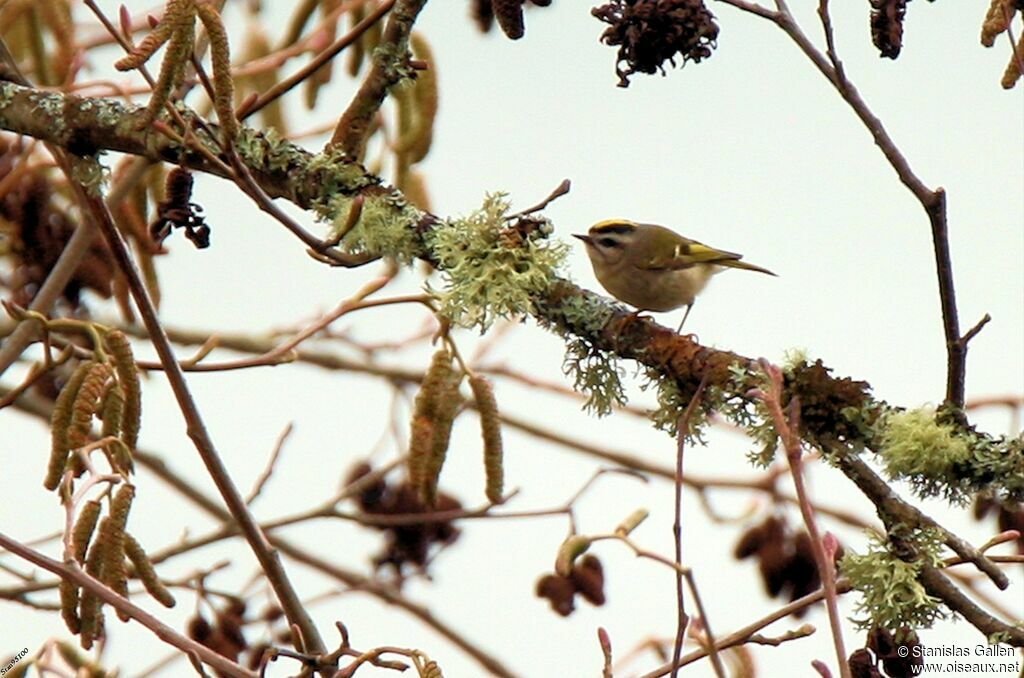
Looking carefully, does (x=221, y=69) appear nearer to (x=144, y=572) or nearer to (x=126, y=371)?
(x=126, y=371)

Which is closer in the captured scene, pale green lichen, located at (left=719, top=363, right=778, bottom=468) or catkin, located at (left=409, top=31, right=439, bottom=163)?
pale green lichen, located at (left=719, top=363, right=778, bottom=468)

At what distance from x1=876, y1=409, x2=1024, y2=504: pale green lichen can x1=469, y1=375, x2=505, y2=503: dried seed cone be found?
82cm

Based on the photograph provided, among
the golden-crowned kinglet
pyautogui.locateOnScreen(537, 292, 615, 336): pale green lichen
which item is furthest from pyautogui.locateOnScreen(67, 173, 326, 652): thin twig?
the golden-crowned kinglet

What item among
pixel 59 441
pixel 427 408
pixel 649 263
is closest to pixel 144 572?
pixel 59 441

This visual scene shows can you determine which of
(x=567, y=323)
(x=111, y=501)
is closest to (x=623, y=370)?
(x=567, y=323)

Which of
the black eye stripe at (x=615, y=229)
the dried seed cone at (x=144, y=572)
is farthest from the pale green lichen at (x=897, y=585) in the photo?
the black eye stripe at (x=615, y=229)

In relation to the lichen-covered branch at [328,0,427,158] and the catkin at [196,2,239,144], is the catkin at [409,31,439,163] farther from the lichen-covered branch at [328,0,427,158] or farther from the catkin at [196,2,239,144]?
the catkin at [196,2,239,144]

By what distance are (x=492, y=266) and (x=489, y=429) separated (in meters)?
0.46

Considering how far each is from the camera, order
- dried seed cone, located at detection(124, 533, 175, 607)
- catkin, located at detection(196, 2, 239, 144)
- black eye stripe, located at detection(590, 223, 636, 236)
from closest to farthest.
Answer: catkin, located at detection(196, 2, 239, 144) < dried seed cone, located at detection(124, 533, 175, 607) < black eye stripe, located at detection(590, 223, 636, 236)

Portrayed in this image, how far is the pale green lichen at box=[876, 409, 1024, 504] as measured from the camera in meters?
2.23

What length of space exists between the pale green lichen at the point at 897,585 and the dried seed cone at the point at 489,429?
2.73ft

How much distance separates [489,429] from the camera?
2.90 meters

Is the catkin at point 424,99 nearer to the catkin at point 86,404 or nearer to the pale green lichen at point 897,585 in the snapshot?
the catkin at point 86,404

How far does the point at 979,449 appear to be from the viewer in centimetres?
226
